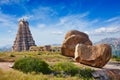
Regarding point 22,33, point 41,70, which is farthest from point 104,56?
point 22,33

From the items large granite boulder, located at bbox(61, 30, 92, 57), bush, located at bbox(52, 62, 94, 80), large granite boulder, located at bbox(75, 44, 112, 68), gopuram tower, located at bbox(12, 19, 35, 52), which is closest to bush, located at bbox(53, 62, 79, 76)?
bush, located at bbox(52, 62, 94, 80)

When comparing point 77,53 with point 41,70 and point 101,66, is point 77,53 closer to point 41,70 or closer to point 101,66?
point 101,66

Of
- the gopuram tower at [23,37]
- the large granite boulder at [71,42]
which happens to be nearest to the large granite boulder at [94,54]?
the large granite boulder at [71,42]

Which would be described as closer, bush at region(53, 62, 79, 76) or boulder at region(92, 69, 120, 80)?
bush at region(53, 62, 79, 76)

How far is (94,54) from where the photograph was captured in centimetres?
2983

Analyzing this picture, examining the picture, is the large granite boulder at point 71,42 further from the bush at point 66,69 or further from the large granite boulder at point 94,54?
the bush at point 66,69

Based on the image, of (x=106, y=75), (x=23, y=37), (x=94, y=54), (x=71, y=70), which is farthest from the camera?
(x=23, y=37)

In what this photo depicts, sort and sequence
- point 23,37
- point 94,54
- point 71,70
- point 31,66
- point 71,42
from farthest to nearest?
point 23,37 < point 71,42 < point 94,54 < point 71,70 < point 31,66

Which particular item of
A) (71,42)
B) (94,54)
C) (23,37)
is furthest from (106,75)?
(23,37)

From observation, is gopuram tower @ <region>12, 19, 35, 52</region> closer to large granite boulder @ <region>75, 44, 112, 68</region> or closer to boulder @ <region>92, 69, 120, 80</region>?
large granite boulder @ <region>75, 44, 112, 68</region>

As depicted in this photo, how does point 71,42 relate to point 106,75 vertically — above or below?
above

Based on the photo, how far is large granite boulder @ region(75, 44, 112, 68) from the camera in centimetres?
2966

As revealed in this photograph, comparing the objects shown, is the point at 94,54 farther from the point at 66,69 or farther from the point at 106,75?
the point at 66,69

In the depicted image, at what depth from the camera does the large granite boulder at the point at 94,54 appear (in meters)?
29.7
